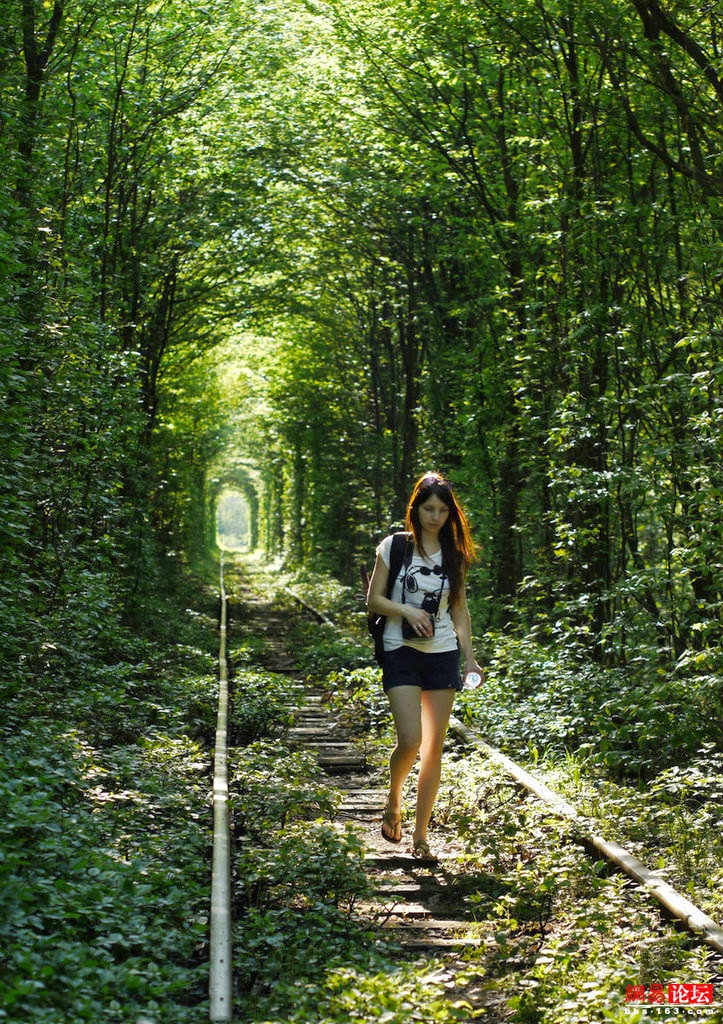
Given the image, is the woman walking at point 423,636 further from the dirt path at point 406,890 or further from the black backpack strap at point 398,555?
the dirt path at point 406,890

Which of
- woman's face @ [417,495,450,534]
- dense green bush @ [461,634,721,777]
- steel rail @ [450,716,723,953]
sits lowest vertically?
steel rail @ [450,716,723,953]

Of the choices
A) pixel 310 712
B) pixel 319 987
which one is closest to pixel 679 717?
pixel 319 987

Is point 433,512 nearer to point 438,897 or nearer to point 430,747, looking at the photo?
point 430,747

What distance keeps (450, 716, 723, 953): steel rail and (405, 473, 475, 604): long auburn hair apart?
1.42 meters

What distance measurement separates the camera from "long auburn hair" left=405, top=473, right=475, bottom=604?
6.14 m

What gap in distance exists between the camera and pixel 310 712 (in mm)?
11453

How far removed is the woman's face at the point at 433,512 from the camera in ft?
20.0

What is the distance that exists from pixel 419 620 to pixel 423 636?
0.11m

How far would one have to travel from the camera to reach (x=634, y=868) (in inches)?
208

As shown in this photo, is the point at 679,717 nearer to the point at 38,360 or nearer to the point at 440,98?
the point at 38,360

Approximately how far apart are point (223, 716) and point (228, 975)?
214 inches

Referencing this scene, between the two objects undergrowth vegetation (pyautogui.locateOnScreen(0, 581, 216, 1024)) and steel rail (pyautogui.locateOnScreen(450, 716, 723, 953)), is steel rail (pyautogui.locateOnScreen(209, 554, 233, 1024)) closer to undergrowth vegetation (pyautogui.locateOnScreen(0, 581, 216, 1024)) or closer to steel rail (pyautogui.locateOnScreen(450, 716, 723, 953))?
undergrowth vegetation (pyautogui.locateOnScreen(0, 581, 216, 1024))

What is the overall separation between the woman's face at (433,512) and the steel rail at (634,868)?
72.0 inches

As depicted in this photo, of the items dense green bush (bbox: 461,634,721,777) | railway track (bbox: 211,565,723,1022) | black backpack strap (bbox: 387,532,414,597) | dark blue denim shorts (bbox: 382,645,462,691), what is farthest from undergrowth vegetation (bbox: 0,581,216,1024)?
dense green bush (bbox: 461,634,721,777)
